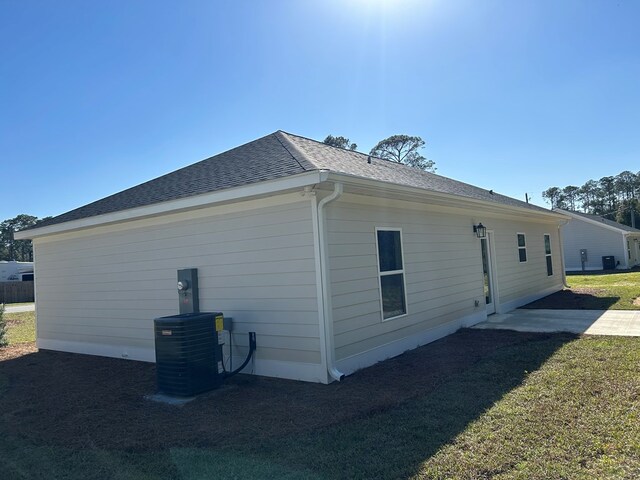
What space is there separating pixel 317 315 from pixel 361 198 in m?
1.85

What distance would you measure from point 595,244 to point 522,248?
2038 centimetres

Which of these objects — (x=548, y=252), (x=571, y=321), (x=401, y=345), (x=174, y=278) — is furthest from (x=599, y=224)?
(x=174, y=278)

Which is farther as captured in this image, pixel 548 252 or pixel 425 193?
pixel 548 252

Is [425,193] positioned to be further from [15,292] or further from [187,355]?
[15,292]

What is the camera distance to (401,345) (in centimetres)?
661

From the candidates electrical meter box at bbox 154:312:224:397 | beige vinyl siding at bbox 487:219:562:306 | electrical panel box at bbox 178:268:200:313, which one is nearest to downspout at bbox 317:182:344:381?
electrical meter box at bbox 154:312:224:397

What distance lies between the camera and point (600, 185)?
63438 mm

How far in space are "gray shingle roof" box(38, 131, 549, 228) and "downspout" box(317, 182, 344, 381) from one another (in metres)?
0.42

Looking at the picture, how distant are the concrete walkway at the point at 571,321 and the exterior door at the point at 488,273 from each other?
284 millimetres

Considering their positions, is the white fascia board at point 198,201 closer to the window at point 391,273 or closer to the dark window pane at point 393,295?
the window at point 391,273

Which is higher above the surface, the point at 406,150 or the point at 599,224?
the point at 406,150

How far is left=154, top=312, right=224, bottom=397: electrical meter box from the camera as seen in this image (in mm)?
4988

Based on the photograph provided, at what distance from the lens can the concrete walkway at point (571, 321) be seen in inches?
286

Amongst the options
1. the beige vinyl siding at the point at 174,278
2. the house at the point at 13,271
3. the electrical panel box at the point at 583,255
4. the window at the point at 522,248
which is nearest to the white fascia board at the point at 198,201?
the beige vinyl siding at the point at 174,278
